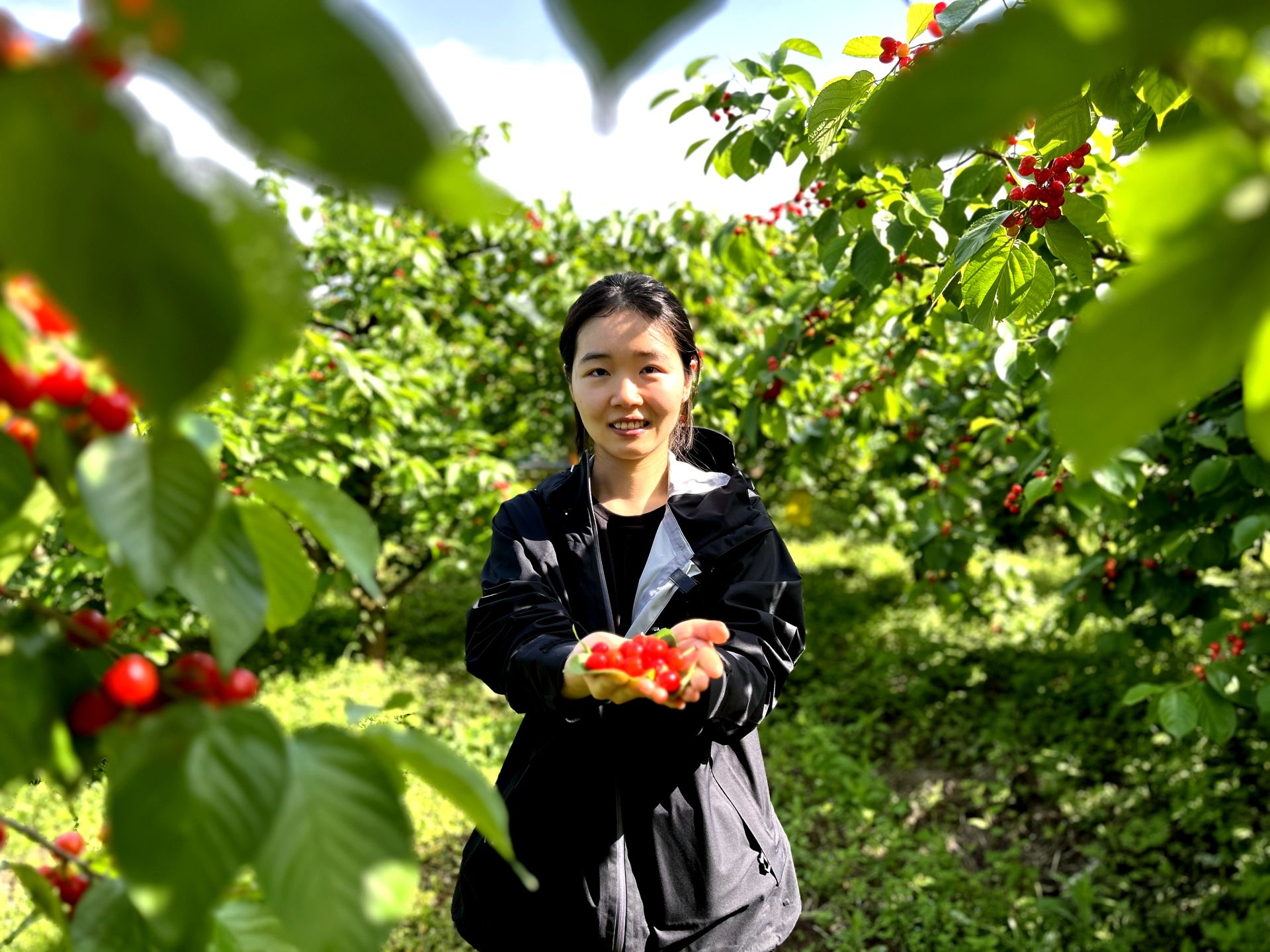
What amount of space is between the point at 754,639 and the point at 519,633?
1.33 ft

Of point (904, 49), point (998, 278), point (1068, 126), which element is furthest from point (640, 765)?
point (904, 49)

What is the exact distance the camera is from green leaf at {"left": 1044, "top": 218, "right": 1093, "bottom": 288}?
1753 millimetres

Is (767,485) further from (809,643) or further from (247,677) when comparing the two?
(247,677)

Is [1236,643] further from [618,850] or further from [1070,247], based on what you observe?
[618,850]

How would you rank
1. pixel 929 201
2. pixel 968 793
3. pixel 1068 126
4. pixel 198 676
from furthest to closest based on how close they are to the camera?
pixel 968 793 < pixel 929 201 < pixel 1068 126 < pixel 198 676

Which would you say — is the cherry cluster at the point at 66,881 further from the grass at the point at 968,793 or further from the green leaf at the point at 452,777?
the grass at the point at 968,793

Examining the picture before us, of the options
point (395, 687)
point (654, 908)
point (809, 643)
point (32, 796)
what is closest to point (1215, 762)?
point (809, 643)

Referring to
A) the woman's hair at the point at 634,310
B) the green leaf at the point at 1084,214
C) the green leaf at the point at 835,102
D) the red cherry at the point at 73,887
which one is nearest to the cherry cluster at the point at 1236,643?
the green leaf at the point at 1084,214

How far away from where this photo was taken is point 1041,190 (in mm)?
1895

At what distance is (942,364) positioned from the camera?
5559mm

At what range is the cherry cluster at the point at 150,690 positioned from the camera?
54cm

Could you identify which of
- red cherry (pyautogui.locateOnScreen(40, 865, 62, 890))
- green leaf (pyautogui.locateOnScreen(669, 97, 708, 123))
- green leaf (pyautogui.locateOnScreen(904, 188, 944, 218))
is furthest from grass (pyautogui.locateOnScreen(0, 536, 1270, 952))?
red cherry (pyautogui.locateOnScreen(40, 865, 62, 890))

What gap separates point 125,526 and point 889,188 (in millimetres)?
2295

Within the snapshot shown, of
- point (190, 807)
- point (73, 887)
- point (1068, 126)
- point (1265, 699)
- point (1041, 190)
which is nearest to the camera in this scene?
point (190, 807)
